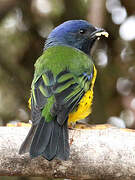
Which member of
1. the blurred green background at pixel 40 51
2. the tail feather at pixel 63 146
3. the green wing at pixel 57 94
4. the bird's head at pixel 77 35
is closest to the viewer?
the tail feather at pixel 63 146

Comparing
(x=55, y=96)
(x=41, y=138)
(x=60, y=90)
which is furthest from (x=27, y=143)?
(x=60, y=90)

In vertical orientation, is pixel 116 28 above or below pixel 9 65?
above

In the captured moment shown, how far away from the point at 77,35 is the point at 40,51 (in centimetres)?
149

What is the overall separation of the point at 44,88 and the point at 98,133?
85 centimetres

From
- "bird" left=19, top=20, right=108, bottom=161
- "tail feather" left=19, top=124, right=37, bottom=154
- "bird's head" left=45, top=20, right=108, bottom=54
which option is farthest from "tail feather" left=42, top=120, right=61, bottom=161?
"bird's head" left=45, top=20, right=108, bottom=54

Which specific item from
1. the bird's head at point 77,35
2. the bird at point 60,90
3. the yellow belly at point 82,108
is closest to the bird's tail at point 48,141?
the bird at point 60,90

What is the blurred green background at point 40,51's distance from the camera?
21.0ft

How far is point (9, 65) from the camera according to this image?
21.6 ft

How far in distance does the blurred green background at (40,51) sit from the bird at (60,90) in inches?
43.2

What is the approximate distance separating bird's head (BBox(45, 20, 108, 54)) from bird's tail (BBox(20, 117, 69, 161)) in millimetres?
1734

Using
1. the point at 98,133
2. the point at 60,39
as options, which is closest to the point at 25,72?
the point at 60,39

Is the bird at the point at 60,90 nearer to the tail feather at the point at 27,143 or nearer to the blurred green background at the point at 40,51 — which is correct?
the tail feather at the point at 27,143

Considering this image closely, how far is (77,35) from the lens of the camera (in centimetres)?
529

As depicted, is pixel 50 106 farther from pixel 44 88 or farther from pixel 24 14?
pixel 24 14
